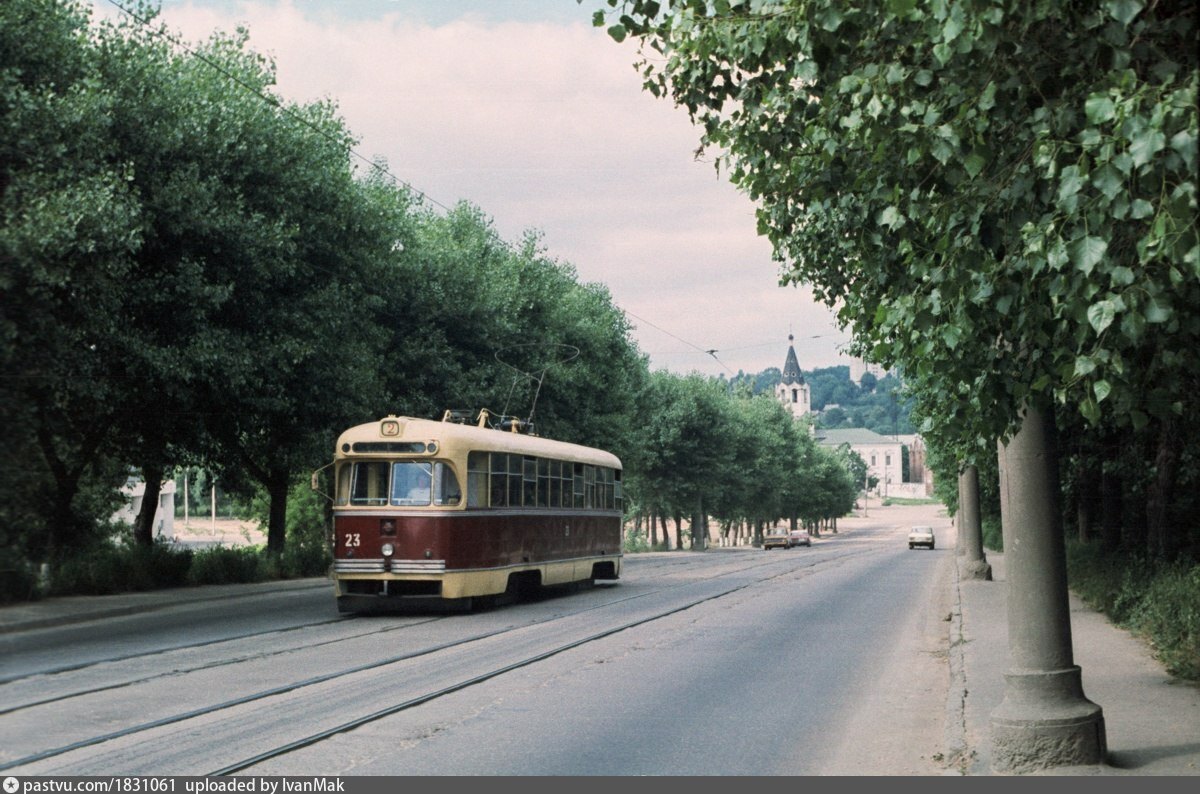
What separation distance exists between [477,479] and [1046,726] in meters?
14.3

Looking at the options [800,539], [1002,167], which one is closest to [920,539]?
[800,539]

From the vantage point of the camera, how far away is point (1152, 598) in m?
15.2

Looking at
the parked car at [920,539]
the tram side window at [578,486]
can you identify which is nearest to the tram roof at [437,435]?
the tram side window at [578,486]

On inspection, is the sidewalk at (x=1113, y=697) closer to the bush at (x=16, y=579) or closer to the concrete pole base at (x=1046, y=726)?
the concrete pole base at (x=1046, y=726)

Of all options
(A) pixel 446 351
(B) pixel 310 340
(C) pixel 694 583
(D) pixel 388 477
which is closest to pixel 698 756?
(D) pixel 388 477

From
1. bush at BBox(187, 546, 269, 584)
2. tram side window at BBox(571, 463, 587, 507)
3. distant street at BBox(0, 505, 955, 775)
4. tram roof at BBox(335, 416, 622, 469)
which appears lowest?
distant street at BBox(0, 505, 955, 775)

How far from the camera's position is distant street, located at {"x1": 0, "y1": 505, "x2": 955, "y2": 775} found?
8570mm

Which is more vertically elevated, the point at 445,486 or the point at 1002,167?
the point at 1002,167

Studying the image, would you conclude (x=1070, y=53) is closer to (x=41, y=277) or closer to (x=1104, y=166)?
(x=1104, y=166)

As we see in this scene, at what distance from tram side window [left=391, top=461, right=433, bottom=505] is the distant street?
80.4 inches

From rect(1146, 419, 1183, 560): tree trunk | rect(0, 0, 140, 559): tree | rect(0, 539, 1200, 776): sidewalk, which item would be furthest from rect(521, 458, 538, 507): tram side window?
rect(1146, 419, 1183, 560): tree trunk

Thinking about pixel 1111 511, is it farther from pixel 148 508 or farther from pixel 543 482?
pixel 148 508

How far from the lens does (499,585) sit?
2223 cm

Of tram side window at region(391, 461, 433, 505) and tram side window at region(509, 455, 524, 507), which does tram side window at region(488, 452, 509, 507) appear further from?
tram side window at region(391, 461, 433, 505)
